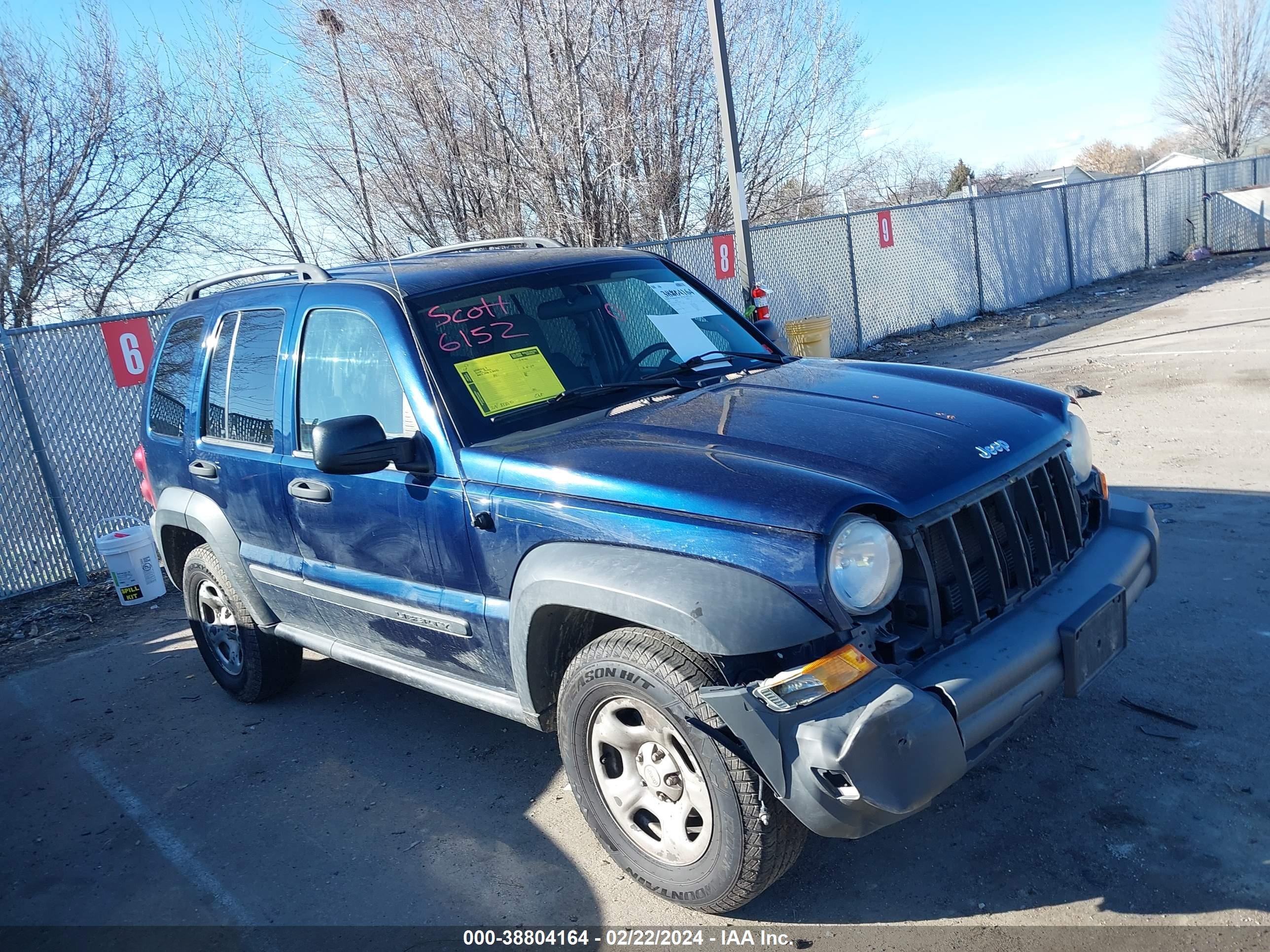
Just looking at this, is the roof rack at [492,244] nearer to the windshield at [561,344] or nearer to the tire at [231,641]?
the windshield at [561,344]

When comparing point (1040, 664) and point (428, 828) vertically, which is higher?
point (1040, 664)

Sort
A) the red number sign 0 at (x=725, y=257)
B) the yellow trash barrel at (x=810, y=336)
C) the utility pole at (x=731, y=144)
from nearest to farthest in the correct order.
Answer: the utility pole at (x=731, y=144)
the yellow trash barrel at (x=810, y=336)
the red number sign 0 at (x=725, y=257)

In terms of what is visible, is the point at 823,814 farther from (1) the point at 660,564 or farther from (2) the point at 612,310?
(2) the point at 612,310

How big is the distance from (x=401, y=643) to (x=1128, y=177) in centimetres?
2192

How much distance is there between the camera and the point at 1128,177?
68.5ft

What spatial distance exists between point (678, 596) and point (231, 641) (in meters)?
3.30

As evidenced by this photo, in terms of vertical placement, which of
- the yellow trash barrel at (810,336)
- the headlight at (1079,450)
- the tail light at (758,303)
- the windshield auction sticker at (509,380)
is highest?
the windshield auction sticker at (509,380)

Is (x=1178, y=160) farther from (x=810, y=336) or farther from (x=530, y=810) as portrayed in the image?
(x=530, y=810)

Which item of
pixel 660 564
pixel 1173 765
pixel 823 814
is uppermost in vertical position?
pixel 660 564

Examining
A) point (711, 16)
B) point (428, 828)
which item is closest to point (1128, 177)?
point (711, 16)

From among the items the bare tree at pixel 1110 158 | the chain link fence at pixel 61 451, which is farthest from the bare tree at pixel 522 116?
the bare tree at pixel 1110 158

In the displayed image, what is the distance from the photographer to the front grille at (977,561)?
8.85ft

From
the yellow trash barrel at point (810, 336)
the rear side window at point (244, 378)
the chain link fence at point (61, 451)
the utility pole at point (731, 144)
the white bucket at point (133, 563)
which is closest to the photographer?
the rear side window at point (244, 378)

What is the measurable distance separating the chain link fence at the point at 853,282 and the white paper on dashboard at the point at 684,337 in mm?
6004
